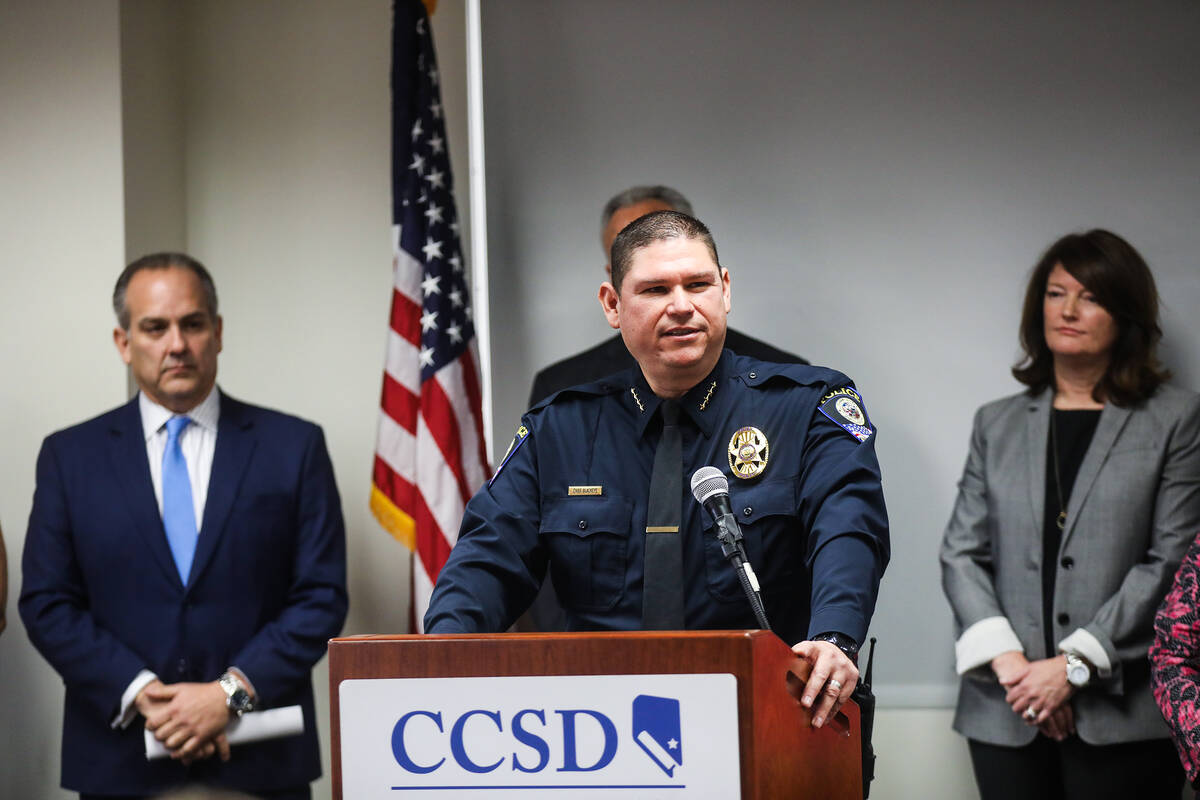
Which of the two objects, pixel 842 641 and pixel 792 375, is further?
pixel 792 375

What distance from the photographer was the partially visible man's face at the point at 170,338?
342 cm

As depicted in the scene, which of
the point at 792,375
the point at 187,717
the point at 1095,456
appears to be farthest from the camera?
the point at 1095,456

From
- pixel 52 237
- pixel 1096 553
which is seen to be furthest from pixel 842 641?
pixel 52 237

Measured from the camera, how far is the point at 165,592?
10.8ft

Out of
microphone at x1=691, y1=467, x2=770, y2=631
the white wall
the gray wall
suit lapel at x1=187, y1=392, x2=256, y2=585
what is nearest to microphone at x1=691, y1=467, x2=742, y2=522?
microphone at x1=691, y1=467, x2=770, y2=631

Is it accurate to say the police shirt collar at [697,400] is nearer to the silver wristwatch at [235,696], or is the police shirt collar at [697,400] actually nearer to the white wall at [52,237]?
the silver wristwatch at [235,696]

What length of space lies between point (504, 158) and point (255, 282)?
0.98 meters

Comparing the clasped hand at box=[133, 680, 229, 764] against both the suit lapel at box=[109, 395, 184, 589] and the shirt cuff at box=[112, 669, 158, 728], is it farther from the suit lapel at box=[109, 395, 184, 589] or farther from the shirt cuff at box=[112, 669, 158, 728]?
the suit lapel at box=[109, 395, 184, 589]

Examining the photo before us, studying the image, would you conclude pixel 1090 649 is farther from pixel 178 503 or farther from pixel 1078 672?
pixel 178 503

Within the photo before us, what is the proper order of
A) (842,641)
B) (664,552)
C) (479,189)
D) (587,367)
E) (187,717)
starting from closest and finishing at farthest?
(842,641) < (664,552) < (187,717) < (587,367) < (479,189)

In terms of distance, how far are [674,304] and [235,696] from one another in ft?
5.42

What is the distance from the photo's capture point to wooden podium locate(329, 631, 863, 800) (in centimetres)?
157

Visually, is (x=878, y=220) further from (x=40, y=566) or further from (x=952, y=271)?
(x=40, y=566)

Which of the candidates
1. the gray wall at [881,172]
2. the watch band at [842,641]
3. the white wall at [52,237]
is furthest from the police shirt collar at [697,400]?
the white wall at [52,237]
